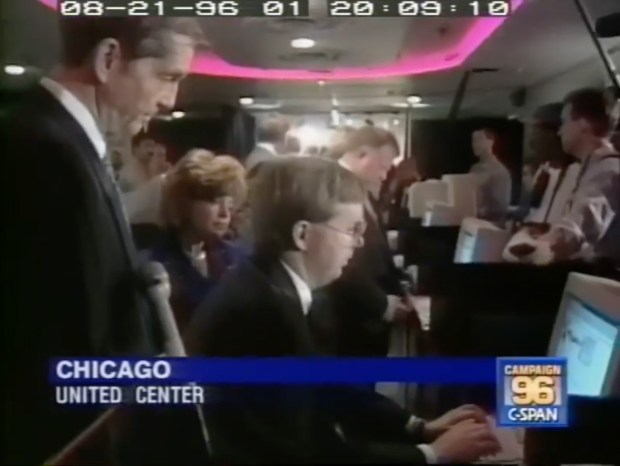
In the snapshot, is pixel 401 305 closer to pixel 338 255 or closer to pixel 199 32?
pixel 338 255

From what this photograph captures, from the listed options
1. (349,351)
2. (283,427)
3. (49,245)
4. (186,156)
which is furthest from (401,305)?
(49,245)

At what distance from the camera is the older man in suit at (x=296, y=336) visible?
1051mm

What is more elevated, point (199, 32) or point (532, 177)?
point (199, 32)

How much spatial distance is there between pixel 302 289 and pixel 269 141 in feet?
0.57

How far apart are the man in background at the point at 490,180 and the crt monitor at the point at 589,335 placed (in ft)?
0.39

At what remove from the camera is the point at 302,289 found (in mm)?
1059

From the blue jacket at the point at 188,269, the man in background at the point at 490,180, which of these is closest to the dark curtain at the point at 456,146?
the man in background at the point at 490,180

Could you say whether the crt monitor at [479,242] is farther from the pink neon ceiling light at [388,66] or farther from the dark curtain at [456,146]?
the pink neon ceiling light at [388,66]

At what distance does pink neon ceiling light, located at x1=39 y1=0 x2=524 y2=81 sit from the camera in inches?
41.6

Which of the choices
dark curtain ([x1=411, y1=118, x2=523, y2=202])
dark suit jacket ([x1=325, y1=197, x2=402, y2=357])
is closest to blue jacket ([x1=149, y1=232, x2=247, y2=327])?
dark suit jacket ([x1=325, y1=197, x2=402, y2=357])

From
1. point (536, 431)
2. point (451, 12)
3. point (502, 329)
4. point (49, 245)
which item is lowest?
point (536, 431)

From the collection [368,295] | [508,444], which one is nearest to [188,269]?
[368,295]

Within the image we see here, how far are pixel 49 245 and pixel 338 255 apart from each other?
1.08ft

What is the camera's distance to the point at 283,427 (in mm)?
1054
